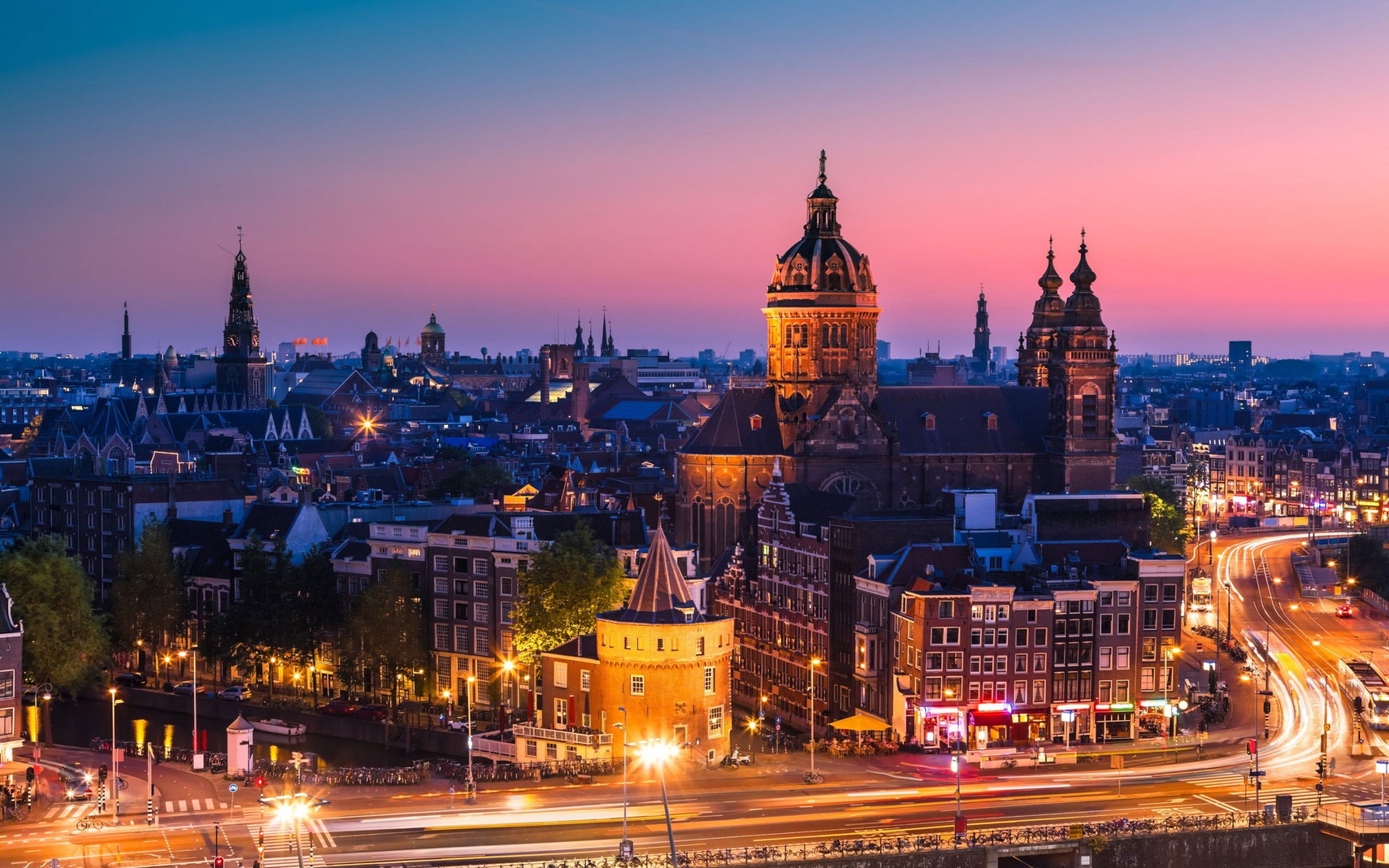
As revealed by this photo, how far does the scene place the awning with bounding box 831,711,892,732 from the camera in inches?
4469

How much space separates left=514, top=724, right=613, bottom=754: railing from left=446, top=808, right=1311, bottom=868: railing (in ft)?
65.9

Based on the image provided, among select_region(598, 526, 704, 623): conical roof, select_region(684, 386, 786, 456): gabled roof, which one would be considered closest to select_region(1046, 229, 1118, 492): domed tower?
select_region(684, 386, 786, 456): gabled roof

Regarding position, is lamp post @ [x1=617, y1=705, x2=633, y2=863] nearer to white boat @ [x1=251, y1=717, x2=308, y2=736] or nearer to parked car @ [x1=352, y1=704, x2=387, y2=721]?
parked car @ [x1=352, y1=704, x2=387, y2=721]

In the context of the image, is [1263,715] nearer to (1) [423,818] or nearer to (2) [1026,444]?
(2) [1026,444]

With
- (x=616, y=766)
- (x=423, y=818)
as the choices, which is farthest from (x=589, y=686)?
(x=423, y=818)

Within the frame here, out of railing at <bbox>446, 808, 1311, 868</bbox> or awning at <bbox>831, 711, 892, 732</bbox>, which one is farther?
awning at <bbox>831, 711, 892, 732</bbox>

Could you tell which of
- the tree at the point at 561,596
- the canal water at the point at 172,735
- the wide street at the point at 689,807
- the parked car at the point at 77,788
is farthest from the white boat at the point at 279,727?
the parked car at the point at 77,788

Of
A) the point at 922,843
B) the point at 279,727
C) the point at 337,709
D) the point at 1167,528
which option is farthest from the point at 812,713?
the point at 1167,528

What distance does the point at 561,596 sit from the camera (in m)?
122

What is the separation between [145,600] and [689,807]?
180 feet

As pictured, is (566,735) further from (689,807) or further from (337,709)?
(337,709)

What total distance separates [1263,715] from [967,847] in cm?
3904

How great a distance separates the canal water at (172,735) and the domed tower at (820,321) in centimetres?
4790

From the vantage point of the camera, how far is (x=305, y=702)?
131 meters
